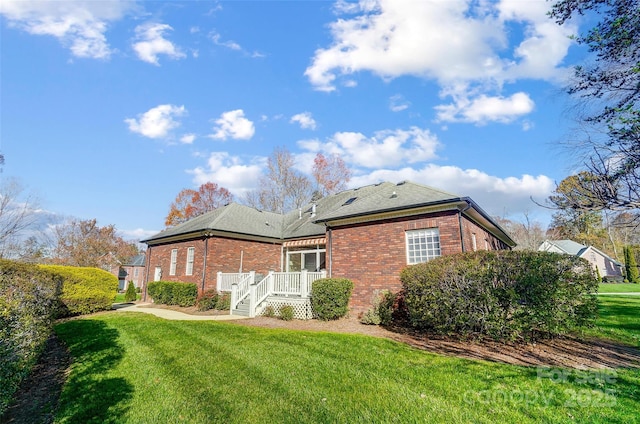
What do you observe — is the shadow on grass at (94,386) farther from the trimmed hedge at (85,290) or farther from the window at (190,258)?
the window at (190,258)

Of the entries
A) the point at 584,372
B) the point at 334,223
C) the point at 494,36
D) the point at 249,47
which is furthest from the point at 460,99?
the point at 584,372

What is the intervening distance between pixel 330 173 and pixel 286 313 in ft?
79.2

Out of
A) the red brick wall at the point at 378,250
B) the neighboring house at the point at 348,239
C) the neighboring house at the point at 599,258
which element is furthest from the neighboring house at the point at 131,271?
the neighboring house at the point at 599,258

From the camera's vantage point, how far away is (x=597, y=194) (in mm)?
6160

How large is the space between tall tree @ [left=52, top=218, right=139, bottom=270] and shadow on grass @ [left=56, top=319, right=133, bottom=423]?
3484cm

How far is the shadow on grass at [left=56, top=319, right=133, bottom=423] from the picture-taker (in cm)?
398

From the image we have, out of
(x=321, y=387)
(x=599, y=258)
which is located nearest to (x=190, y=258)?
(x=321, y=387)

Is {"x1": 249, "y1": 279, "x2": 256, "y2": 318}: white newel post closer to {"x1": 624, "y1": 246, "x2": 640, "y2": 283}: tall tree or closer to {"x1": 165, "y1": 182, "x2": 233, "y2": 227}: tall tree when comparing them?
{"x1": 165, "y1": 182, "x2": 233, "y2": 227}: tall tree

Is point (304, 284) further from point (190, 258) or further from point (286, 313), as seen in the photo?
point (190, 258)

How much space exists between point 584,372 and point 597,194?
360 centimetres

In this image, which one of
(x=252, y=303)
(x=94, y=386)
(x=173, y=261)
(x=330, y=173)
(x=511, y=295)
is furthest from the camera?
(x=330, y=173)

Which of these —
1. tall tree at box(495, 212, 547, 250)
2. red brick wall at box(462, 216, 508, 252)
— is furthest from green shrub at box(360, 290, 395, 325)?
tall tree at box(495, 212, 547, 250)

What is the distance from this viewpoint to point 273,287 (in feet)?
47.6

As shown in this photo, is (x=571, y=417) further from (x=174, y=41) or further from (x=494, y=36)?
(x=174, y=41)
